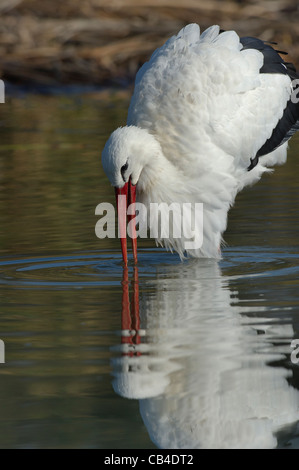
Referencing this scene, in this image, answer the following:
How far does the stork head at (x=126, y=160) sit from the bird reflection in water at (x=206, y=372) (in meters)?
→ 1.06

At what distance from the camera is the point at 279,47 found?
56.2ft

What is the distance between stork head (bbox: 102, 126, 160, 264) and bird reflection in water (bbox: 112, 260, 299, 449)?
41.9 inches

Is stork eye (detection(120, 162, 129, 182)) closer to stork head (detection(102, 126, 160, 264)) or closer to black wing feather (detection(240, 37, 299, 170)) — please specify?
stork head (detection(102, 126, 160, 264))

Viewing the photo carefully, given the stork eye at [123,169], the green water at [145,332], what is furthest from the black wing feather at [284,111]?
the stork eye at [123,169]

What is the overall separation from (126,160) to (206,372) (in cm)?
260

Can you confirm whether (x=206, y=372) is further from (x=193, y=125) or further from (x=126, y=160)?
(x=193, y=125)

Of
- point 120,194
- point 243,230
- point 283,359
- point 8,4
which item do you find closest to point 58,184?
Answer: point 243,230

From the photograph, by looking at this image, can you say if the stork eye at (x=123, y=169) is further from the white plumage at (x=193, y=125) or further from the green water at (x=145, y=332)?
the green water at (x=145, y=332)

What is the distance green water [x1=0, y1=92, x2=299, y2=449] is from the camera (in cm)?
473

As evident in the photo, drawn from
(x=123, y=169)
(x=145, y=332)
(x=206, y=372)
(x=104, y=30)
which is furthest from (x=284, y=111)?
(x=104, y=30)

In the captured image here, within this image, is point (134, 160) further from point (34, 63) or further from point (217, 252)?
point (34, 63)

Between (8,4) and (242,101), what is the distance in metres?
9.72

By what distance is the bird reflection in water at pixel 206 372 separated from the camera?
471 cm

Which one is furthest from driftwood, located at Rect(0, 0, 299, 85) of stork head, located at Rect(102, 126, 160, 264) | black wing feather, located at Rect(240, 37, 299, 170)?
stork head, located at Rect(102, 126, 160, 264)
